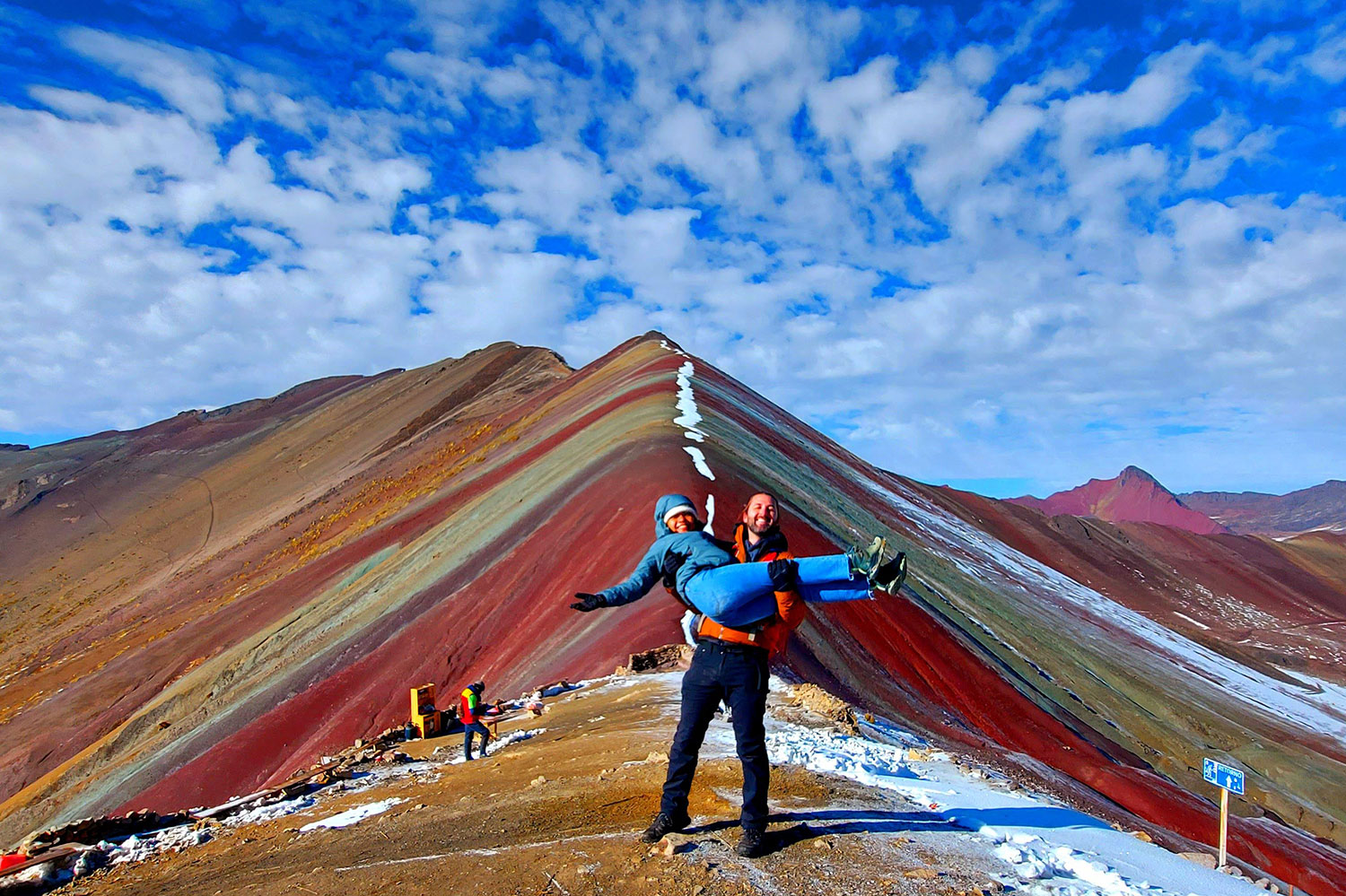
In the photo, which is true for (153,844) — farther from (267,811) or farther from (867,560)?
(867,560)

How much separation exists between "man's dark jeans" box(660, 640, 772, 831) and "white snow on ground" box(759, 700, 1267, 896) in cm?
133

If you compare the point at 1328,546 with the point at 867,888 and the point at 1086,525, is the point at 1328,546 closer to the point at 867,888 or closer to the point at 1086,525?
the point at 1086,525

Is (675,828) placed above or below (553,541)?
below

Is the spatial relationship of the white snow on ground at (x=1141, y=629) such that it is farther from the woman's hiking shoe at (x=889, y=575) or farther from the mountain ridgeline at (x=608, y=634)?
the woman's hiking shoe at (x=889, y=575)

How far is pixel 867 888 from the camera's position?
395 cm

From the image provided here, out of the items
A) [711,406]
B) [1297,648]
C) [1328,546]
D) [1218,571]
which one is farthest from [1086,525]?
[711,406]

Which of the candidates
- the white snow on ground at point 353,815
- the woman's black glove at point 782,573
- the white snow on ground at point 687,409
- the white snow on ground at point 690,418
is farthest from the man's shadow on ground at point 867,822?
the white snow on ground at point 687,409

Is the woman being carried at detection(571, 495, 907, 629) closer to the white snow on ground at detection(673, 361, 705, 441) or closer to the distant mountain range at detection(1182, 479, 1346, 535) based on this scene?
the white snow on ground at detection(673, 361, 705, 441)

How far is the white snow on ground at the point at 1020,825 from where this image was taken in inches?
167

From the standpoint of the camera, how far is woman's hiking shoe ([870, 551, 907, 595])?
3988mm

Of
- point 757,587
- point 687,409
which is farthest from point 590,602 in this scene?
point 687,409

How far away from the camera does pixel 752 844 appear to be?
4258 mm

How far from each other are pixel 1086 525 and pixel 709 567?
69818 millimetres

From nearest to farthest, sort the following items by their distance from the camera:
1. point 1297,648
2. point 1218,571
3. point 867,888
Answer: point 867,888 < point 1297,648 < point 1218,571
